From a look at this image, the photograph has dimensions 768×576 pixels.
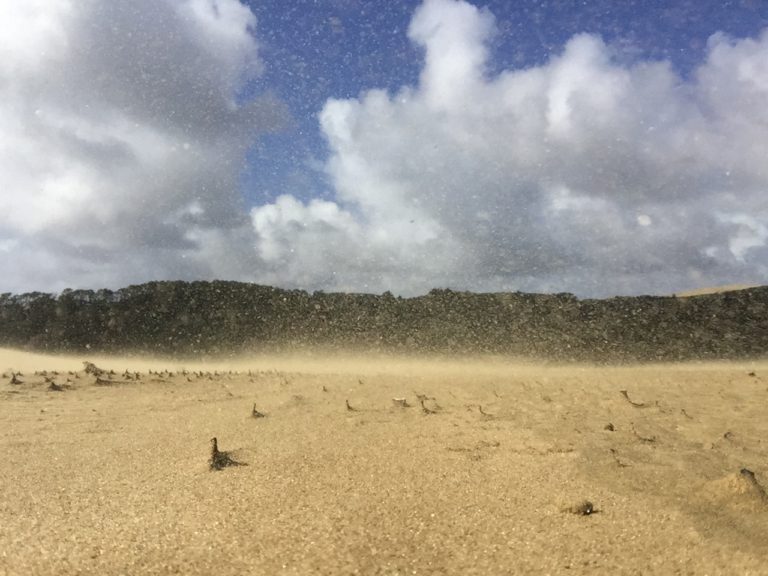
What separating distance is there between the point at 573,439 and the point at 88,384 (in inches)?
408

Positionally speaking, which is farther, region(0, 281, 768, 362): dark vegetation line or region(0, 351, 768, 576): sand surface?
region(0, 281, 768, 362): dark vegetation line

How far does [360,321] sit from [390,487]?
53.4 feet

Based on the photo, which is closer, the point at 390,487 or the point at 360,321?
the point at 390,487

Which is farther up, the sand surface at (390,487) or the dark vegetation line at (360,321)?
the dark vegetation line at (360,321)

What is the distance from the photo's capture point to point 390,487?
4.75m

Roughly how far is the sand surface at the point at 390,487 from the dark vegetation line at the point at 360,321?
33.8 feet

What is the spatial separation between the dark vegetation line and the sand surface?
10.3 meters

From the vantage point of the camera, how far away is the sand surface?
3.44 meters

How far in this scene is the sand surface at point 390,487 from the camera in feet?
11.3

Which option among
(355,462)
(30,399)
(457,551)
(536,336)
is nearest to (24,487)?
(355,462)

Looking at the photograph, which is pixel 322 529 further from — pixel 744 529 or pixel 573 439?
pixel 573 439

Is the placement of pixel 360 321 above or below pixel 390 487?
above

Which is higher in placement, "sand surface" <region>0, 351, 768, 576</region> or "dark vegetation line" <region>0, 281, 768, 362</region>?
"dark vegetation line" <region>0, 281, 768, 362</region>

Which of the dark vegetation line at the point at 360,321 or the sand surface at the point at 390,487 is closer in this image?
the sand surface at the point at 390,487
